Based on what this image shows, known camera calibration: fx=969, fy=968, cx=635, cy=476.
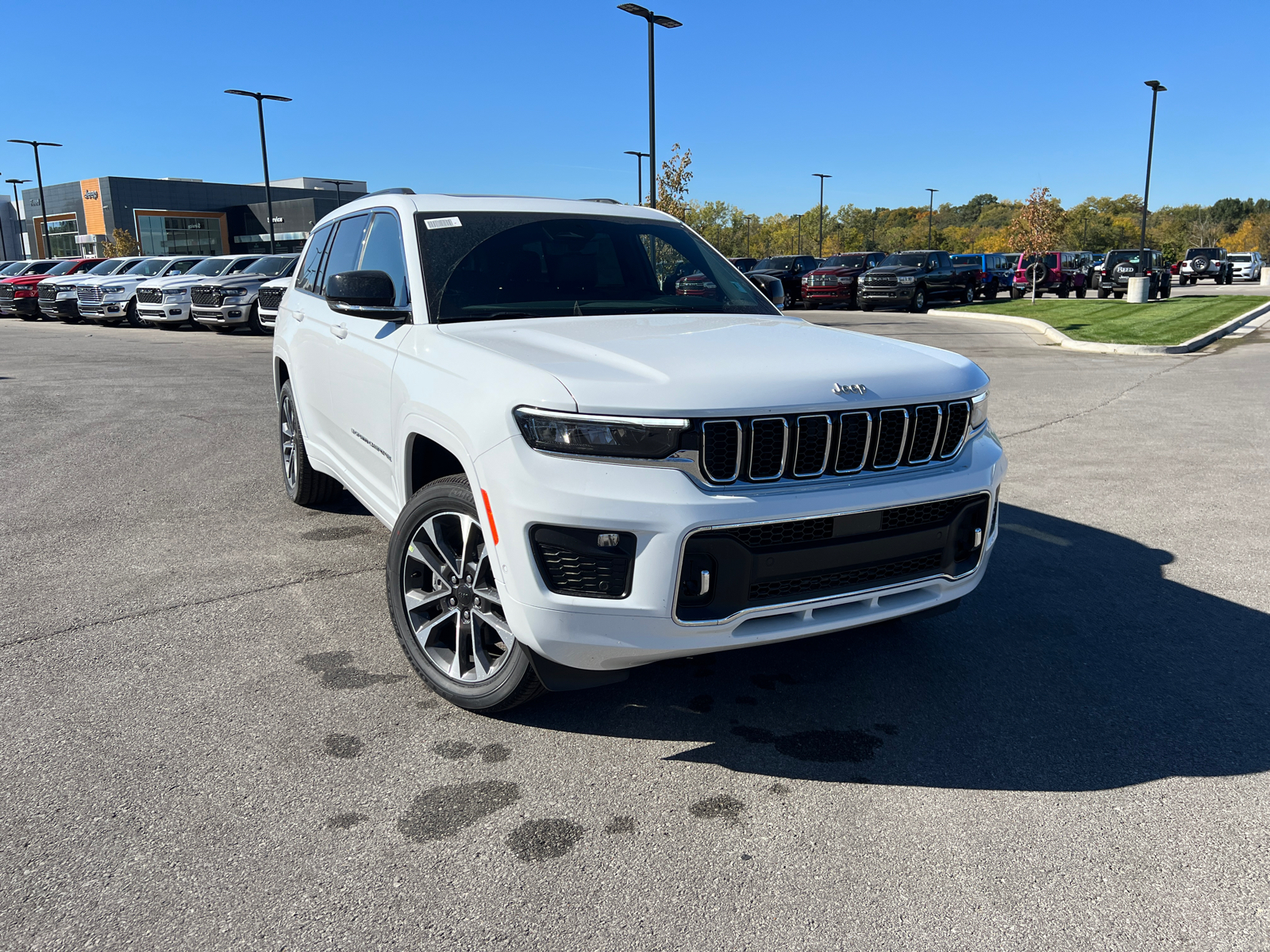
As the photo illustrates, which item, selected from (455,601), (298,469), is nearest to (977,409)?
(455,601)

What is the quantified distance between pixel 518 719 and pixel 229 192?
104m

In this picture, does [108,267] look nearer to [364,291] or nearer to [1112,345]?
[1112,345]

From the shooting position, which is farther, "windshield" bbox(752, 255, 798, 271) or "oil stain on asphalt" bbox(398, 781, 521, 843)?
"windshield" bbox(752, 255, 798, 271)

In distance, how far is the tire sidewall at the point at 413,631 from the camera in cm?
321

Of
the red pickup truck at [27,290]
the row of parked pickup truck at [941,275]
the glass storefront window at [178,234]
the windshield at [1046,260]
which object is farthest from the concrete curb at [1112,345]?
the glass storefront window at [178,234]

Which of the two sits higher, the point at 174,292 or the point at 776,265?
the point at 776,265

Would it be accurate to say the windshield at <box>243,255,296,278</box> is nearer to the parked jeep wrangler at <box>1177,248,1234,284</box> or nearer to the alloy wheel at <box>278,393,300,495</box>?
the alloy wheel at <box>278,393,300,495</box>

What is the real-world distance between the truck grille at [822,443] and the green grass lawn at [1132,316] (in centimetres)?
1736

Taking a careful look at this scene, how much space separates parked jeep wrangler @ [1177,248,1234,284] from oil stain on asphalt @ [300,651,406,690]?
201 feet

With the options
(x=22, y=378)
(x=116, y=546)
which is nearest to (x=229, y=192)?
(x=22, y=378)

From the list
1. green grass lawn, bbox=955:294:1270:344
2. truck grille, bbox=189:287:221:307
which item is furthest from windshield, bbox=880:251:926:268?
truck grille, bbox=189:287:221:307

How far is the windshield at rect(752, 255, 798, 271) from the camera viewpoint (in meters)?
33.2

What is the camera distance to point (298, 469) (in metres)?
6.04

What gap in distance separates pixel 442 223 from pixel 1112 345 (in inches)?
677
